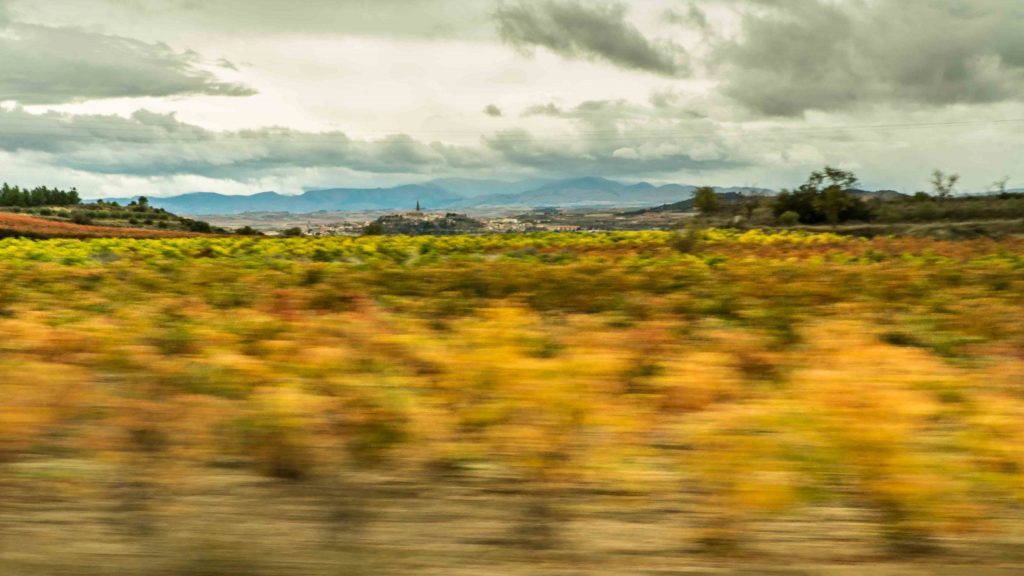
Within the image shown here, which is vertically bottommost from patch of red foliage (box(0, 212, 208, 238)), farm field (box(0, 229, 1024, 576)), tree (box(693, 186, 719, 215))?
farm field (box(0, 229, 1024, 576))

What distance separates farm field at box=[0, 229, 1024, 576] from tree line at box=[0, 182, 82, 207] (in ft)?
419

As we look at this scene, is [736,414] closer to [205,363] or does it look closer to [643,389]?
[643,389]

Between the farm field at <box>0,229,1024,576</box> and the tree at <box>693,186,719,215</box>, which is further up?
the tree at <box>693,186,719,215</box>

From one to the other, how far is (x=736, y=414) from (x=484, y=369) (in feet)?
4.50

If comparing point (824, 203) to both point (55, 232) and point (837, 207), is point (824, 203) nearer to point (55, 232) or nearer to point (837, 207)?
point (837, 207)

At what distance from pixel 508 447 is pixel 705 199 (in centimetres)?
5944

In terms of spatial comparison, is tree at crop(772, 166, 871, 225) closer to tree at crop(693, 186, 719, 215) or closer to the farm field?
tree at crop(693, 186, 719, 215)

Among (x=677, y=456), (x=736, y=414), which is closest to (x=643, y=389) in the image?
(x=736, y=414)

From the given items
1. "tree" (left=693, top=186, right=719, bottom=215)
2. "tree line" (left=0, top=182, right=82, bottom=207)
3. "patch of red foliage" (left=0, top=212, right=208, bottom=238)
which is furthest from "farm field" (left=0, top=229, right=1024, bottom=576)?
"tree line" (left=0, top=182, right=82, bottom=207)

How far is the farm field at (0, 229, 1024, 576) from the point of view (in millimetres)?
2941

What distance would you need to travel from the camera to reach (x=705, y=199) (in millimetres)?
61219

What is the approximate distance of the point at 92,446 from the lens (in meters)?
3.73

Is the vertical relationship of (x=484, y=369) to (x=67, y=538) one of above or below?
above

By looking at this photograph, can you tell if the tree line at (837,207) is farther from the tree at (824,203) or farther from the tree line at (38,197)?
the tree line at (38,197)
